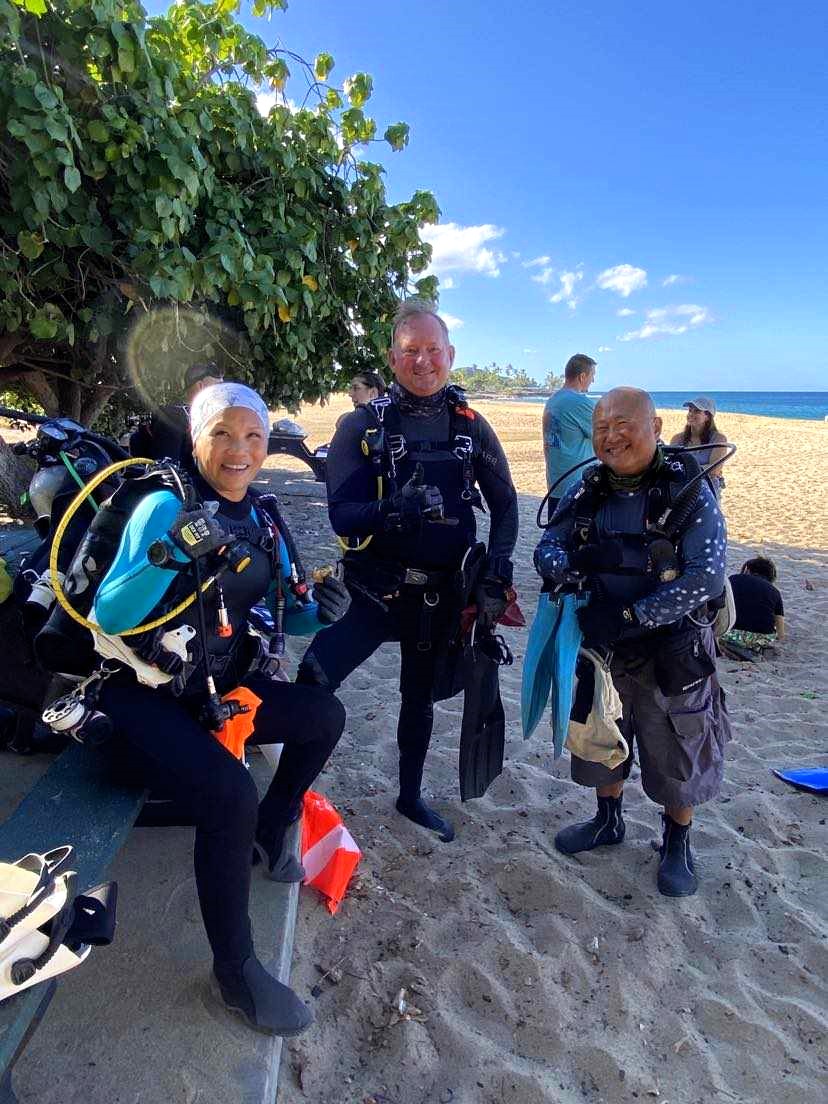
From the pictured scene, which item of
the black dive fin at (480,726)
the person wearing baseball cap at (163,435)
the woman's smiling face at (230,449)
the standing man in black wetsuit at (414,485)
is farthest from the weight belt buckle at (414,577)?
the person wearing baseball cap at (163,435)

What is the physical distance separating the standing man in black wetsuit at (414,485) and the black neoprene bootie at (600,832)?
1.03m

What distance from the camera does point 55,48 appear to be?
12.7 ft

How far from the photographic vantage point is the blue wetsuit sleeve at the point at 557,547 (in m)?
2.72

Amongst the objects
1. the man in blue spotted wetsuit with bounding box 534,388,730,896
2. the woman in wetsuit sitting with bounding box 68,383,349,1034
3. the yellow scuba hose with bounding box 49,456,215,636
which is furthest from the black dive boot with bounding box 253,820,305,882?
the man in blue spotted wetsuit with bounding box 534,388,730,896

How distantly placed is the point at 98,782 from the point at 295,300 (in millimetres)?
3971

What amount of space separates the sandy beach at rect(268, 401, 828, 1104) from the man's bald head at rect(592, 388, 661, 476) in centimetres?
186

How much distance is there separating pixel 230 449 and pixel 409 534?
91cm

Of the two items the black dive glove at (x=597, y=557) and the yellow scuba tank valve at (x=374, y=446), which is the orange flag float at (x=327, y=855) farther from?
the black dive glove at (x=597, y=557)

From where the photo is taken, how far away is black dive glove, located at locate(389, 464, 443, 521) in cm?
262

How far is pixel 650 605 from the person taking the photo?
101 inches

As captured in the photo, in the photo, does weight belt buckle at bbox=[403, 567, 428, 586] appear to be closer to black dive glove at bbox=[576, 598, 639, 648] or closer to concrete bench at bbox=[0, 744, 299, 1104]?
black dive glove at bbox=[576, 598, 639, 648]

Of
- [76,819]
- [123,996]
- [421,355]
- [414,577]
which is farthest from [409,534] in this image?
[123,996]

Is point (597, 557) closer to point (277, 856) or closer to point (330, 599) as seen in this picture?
point (330, 599)

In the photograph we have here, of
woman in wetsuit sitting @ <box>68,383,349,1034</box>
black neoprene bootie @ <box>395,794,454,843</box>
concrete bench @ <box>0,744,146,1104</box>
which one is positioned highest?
woman in wetsuit sitting @ <box>68,383,349,1034</box>
